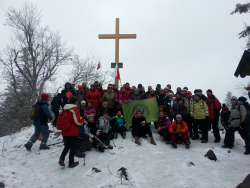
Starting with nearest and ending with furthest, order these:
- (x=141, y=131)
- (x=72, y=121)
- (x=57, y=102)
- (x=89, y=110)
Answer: (x=72, y=121)
(x=141, y=131)
(x=89, y=110)
(x=57, y=102)

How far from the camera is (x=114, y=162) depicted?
214 inches

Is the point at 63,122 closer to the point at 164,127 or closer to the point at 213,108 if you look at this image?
the point at 164,127

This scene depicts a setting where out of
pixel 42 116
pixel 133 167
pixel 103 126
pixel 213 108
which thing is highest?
pixel 213 108

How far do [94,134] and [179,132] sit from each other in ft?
11.5

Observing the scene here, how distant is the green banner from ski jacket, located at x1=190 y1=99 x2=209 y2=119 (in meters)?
1.83

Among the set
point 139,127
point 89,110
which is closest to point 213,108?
point 139,127

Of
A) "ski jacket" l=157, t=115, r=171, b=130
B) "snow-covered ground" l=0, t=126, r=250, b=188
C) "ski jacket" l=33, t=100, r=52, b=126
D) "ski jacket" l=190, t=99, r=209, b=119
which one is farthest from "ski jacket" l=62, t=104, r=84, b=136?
"ski jacket" l=190, t=99, r=209, b=119

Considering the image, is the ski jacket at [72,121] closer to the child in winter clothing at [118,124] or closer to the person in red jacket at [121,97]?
the child in winter clothing at [118,124]

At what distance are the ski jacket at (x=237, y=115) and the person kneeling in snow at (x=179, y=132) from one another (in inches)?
68.0

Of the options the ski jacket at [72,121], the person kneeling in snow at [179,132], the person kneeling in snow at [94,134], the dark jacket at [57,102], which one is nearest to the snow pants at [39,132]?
the person kneeling in snow at [94,134]

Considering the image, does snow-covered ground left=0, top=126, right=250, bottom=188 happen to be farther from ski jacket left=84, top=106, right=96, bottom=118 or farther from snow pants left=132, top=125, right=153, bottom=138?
ski jacket left=84, top=106, right=96, bottom=118

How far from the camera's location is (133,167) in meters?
5.09

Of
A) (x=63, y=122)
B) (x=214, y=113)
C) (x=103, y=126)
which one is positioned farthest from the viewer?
(x=214, y=113)

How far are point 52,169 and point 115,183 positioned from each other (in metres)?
2.11
